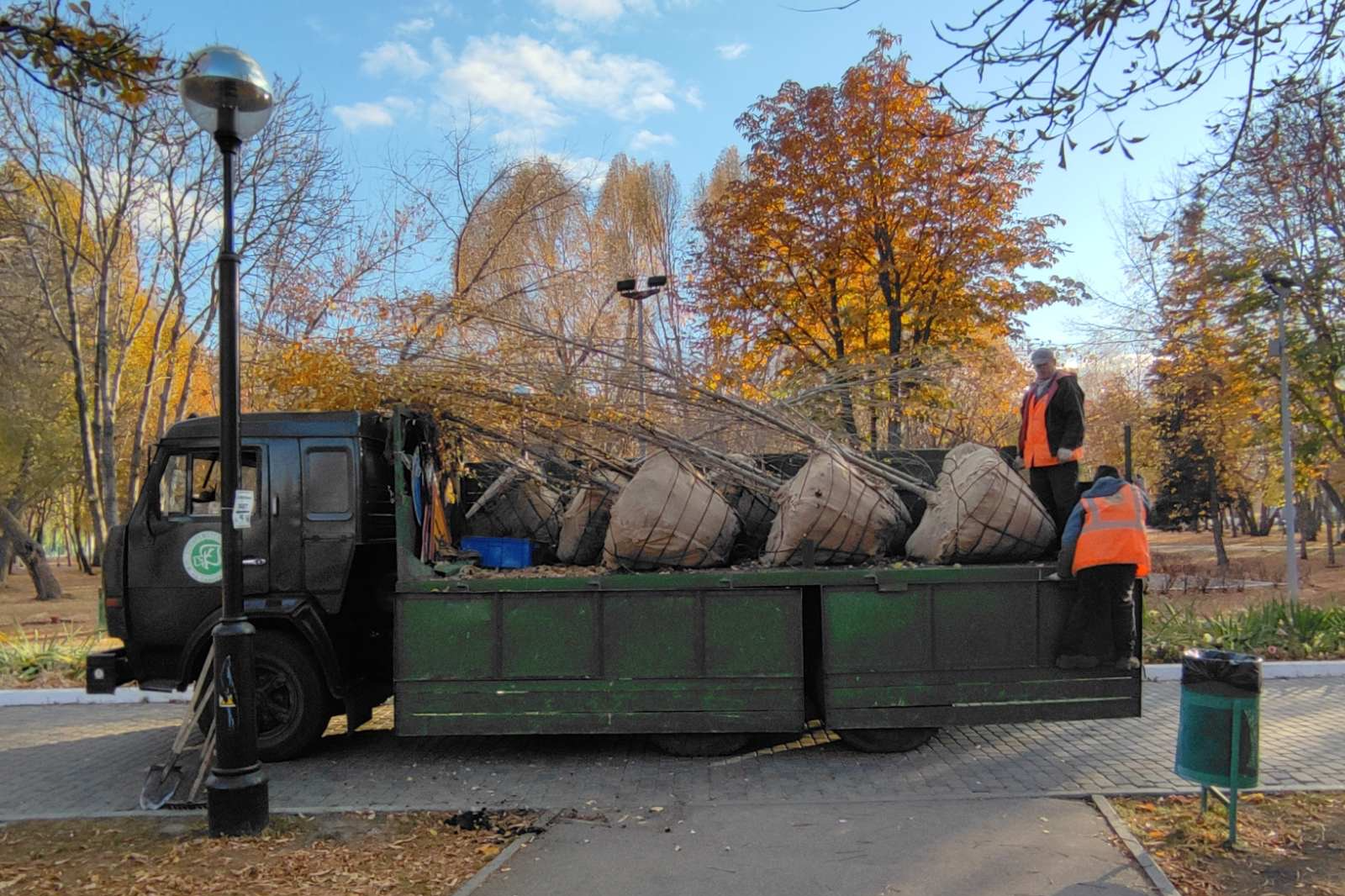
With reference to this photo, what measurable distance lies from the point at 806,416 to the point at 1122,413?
85.7 ft

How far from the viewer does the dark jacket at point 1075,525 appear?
6129mm

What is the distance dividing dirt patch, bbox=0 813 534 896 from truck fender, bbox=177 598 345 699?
1237 millimetres

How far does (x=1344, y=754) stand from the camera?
657 cm

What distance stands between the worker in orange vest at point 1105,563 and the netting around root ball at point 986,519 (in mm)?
394

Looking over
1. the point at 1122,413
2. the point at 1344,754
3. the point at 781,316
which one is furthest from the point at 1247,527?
the point at 1344,754

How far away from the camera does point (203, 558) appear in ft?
22.3

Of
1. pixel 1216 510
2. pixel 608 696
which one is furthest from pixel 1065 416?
pixel 1216 510

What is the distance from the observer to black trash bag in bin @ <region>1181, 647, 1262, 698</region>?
4.83 meters

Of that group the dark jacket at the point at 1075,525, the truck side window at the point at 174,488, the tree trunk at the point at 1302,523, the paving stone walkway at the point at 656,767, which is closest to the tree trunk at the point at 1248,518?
the tree trunk at the point at 1302,523

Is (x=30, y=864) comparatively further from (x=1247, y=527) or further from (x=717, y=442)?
(x=1247, y=527)

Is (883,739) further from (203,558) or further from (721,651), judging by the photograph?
(203,558)

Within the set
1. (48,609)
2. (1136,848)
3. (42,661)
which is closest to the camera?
(1136,848)

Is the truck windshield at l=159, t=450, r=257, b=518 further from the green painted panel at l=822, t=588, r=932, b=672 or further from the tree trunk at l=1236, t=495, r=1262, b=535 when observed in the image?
the tree trunk at l=1236, t=495, r=1262, b=535

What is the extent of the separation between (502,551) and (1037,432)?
4549mm
